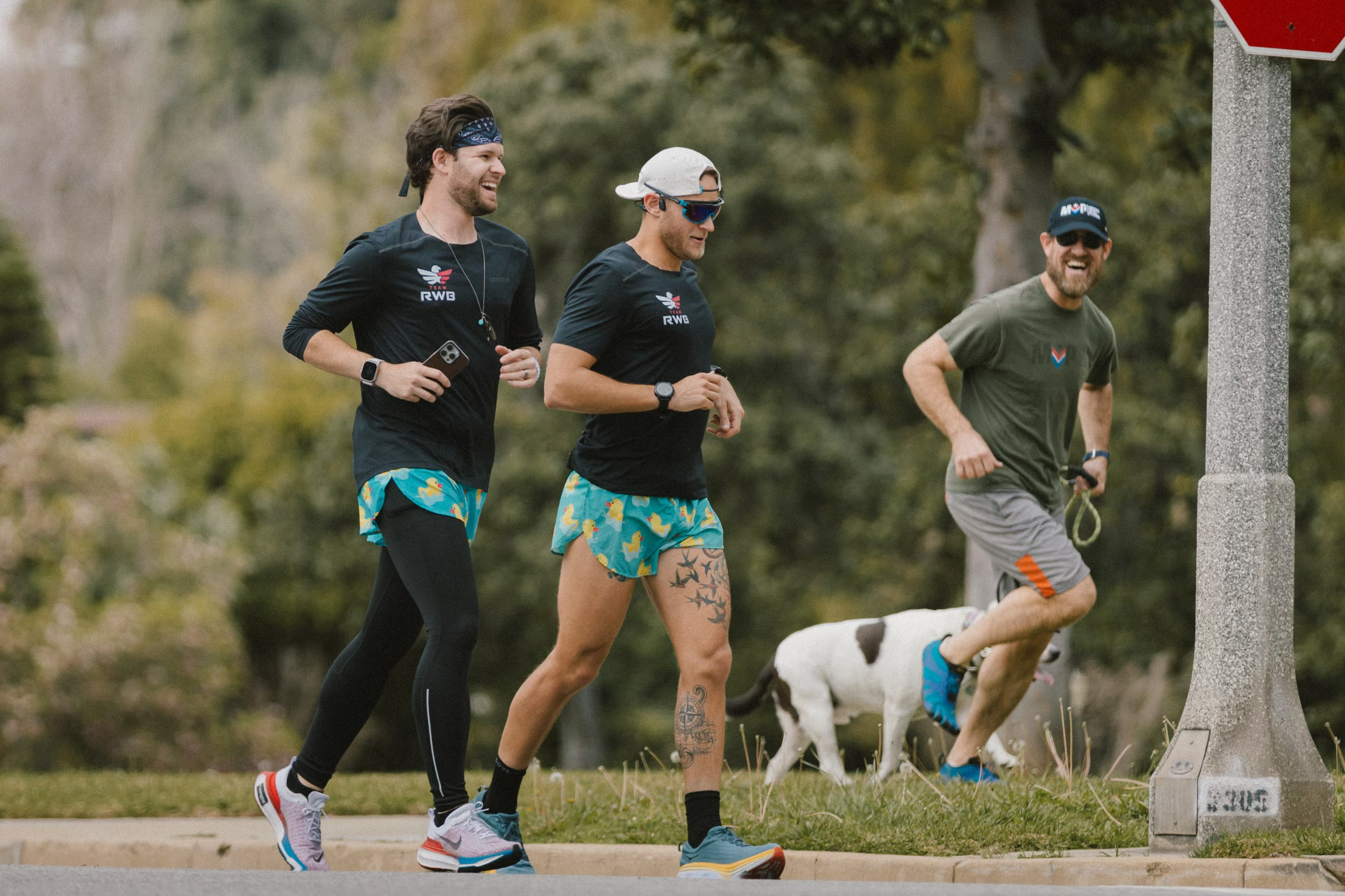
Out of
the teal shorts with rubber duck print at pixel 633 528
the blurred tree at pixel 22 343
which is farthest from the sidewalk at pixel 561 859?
the blurred tree at pixel 22 343

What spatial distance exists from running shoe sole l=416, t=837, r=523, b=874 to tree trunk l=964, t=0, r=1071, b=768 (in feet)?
19.7

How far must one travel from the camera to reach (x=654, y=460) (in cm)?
578

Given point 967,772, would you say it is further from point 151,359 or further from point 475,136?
point 151,359

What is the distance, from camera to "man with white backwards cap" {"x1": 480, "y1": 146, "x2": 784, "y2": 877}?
18.7 ft

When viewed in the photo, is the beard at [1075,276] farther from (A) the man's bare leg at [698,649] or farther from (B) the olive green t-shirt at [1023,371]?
(A) the man's bare leg at [698,649]

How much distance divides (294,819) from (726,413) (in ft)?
5.96

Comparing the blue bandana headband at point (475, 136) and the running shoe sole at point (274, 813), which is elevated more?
the blue bandana headband at point (475, 136)

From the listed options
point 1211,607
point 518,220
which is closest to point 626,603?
point 1211,607

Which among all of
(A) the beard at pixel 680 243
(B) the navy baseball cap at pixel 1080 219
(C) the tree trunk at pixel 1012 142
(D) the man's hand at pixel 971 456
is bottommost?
(D) the man's hand at pixel 971 456

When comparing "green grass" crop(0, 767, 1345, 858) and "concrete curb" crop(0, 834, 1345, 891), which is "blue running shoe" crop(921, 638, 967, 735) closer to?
"green grass" crop(0, 767, 1345, 858)

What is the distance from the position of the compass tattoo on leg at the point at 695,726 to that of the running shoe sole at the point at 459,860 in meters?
0.59

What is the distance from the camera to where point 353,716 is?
5938 millimetres

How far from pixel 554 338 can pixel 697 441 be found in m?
0.54

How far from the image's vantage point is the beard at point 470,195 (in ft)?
19.3
